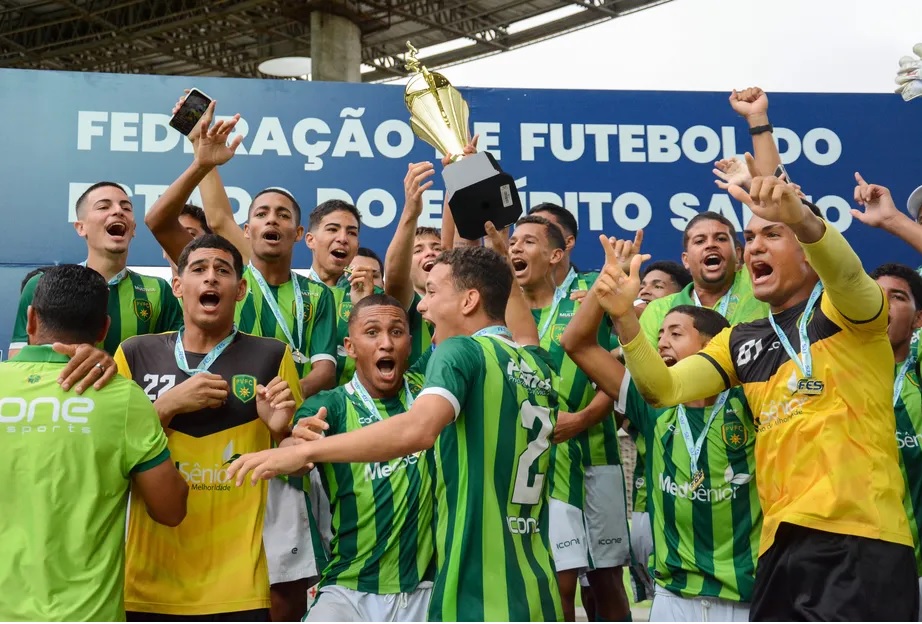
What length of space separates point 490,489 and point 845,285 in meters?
1.42

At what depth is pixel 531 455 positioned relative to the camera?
3572 mm

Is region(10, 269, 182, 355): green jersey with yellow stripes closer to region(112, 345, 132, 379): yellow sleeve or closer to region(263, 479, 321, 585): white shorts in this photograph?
region(112, 345, 132, 379): yellow sleeve

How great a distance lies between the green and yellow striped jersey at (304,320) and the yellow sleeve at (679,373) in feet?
6.66

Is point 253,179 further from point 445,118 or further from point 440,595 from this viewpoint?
point 440,595

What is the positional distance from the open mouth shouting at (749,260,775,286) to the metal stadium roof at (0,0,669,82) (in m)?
19.4

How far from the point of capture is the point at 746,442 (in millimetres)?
4457

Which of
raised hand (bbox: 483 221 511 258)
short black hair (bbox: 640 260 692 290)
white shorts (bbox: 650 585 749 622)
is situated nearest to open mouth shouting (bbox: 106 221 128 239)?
raised hand (bbox: 483 221 511 258)

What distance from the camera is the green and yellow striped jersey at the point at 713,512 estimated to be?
4.42 m

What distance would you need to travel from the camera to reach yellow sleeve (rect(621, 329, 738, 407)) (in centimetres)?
383

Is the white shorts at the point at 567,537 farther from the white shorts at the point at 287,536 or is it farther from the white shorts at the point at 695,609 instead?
the white shorts at the point at 287,536

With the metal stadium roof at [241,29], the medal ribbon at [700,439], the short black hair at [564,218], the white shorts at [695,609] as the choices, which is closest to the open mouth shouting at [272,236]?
the short black hair at [564,218]

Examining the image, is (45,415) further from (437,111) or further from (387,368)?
(437,111)

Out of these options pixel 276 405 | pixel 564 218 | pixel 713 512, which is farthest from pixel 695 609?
pixel 564 218

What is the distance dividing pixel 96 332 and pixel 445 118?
2.43m
